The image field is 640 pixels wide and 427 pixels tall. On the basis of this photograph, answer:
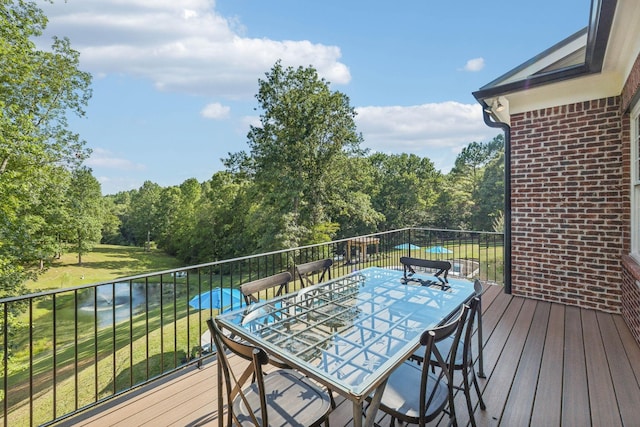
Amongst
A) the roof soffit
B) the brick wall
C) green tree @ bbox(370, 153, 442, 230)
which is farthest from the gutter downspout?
green tree @ bbox(370, 153, 442, 230)

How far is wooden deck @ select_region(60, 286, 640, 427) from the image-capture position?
2.03 m

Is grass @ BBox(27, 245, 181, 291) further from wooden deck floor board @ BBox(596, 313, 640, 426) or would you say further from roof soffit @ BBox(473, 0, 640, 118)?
wooden deck floor board @ BBox(596, 313, 640, 426)

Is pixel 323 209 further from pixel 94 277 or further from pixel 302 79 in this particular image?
pixel 94 277

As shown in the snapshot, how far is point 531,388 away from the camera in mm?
2307

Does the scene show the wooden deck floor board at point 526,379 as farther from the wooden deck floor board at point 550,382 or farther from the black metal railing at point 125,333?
the black metal railing at point 125,333

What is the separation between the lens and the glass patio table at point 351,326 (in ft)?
4.74

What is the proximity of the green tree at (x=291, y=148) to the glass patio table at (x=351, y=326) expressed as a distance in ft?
37.6

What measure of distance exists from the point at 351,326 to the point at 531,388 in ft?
4.78

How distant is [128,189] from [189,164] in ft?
58.1

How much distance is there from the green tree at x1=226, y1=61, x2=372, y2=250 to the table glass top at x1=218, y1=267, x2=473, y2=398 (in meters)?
11.4

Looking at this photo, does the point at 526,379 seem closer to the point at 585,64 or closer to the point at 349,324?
the point at 349,324

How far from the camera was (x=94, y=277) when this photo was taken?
22.1 m

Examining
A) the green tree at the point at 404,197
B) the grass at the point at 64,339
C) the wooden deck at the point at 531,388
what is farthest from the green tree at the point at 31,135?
the green tree at the point at 404,197

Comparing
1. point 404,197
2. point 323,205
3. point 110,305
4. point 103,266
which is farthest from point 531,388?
point 103,266
